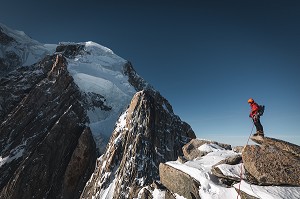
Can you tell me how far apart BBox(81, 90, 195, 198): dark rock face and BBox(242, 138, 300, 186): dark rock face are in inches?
1172

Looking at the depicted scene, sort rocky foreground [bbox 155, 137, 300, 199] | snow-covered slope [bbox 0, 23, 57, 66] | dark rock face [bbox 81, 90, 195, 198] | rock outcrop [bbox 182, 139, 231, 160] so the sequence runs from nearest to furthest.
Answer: rocky foreground [bbox 155, 137, 300, 199]
rock outcrop [bbox 182, 139, 231, 160]
dark rock face [bbox 81, 90, 195, 198]
snow-covered slope [bbox 0, 23, 57, 66]

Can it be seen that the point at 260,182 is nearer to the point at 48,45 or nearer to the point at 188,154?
the point at 188,154

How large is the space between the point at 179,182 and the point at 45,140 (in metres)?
51.3

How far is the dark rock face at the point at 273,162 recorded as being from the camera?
14930 mm

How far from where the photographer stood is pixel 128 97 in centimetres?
8344

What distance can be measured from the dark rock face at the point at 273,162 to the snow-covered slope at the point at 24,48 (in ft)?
384

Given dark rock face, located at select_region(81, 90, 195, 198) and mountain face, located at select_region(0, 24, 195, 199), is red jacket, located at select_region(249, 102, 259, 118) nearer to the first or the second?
mountain face, located at select_region(0, 24, 195, 199)

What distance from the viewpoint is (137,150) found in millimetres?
49969

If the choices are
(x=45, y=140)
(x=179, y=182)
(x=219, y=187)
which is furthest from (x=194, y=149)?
(x=45, y=140)

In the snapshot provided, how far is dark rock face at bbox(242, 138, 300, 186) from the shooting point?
14.9 meters

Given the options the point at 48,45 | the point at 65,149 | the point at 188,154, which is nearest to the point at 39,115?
the point at 65,149

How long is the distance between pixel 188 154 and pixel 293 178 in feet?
38.6

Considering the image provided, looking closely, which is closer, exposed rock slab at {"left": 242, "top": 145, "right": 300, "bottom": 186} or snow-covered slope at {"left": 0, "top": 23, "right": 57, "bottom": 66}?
exposed rock slab at {"left": 242, "top": 145, "right": 300, "bottom": 186}

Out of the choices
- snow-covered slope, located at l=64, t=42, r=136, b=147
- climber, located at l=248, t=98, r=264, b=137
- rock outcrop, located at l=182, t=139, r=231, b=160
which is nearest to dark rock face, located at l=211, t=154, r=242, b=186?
climber, located at l=248, t=98, r=264, b=137
